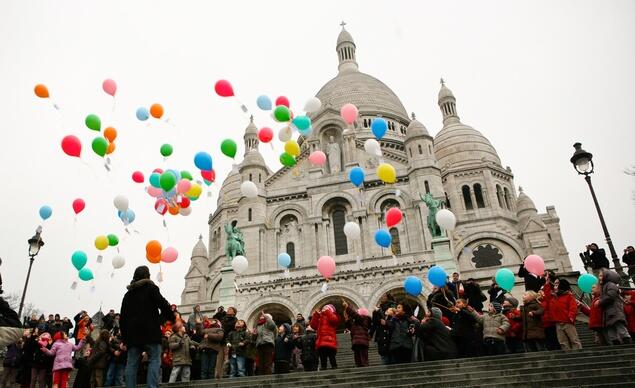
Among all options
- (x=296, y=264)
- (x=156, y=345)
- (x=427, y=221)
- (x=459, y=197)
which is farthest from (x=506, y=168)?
(x=156, y=345)

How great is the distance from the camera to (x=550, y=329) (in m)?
10.2

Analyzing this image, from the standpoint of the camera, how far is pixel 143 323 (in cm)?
701

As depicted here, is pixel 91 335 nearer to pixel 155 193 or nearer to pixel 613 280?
pixel 155 193

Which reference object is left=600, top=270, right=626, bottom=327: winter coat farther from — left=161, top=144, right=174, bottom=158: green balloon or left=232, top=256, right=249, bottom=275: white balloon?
left=161, top=144, right=174, bottom=158: green balloon

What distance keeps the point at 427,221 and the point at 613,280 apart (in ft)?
54.6

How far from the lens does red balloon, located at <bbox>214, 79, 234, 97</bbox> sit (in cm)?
1664

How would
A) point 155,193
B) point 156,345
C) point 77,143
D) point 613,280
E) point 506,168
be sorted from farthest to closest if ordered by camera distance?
point 506,168 < point 155,193 < point 77,143 < point 613,280 < point 156,345

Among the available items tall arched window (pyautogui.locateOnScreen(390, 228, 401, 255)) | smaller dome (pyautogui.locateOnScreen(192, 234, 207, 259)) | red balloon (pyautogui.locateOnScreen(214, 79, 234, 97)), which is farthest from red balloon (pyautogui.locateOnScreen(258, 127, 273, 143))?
smaller dome (pyautogui.locateOnScreen(192, 234, 207, 259))

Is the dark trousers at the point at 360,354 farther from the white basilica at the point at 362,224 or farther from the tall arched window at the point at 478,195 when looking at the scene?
the tall arched window at the point at 478,195

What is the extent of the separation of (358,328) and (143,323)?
520 centimetres

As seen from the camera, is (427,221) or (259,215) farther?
(259,215)

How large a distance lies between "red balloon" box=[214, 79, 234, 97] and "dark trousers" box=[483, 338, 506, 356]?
10.8 meters

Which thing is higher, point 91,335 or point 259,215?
point 259,215

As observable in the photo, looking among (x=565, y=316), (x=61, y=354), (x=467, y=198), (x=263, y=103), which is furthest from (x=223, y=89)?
(x=467, y=198)
